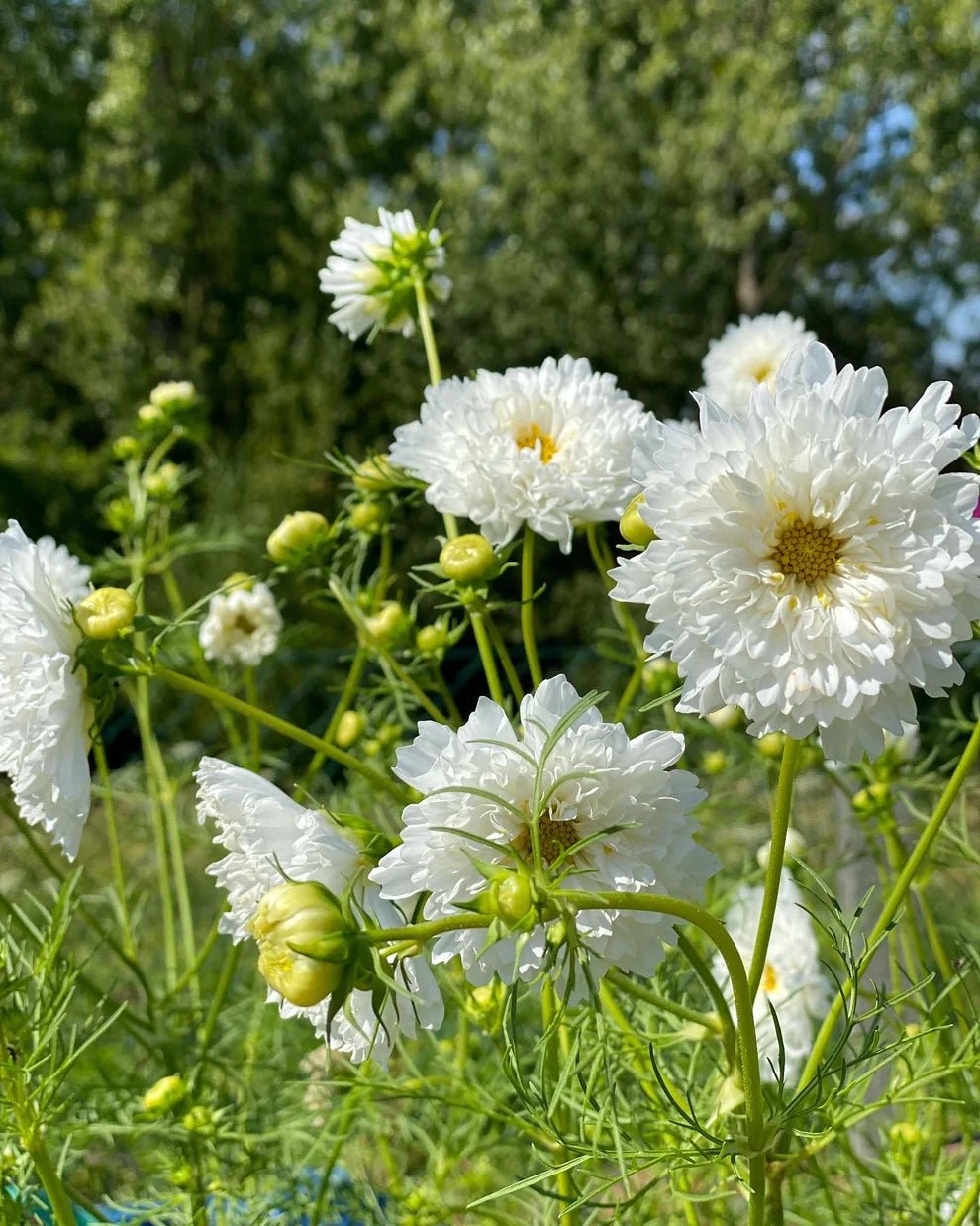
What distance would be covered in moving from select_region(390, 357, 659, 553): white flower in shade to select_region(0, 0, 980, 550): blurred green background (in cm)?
445

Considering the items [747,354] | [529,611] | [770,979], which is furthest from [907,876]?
[747,354]

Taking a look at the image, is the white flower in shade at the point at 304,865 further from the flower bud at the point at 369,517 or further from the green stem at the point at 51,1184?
the flower bud at the point at 369,517

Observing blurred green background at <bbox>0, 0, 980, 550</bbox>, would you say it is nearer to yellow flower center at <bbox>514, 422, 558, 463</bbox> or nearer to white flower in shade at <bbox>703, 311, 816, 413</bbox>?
white flower in shade at <bbox>703, 311, 816, 413</bbox>

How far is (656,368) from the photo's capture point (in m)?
5.69

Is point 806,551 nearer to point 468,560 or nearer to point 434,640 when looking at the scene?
point 468,560

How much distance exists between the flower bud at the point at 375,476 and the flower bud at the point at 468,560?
0.11 m

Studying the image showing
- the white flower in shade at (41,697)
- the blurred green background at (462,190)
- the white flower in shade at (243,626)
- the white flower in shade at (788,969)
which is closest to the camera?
the white flower in shade at (41,697)

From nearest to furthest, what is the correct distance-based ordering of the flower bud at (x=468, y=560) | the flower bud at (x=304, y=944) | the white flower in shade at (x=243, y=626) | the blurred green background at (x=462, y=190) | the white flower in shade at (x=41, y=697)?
the flower bud at (x=304, y=944)
the white flower in shade at (x=41, y=697)
the flower bud at (x=468, y=560)
the white flower in shade at (x=243, y=626)
the blurred green background at (x=462, y=190)

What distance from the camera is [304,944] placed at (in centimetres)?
36

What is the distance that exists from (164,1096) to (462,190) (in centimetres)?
528

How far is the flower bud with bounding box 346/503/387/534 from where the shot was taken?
0.70 meters

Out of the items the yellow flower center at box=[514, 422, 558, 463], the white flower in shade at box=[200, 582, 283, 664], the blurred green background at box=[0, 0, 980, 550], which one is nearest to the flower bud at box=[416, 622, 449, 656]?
the yellow flower center at box=[514, 422, 558, 463]

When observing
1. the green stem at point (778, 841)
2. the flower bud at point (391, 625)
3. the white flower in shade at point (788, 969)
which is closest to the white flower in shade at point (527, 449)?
the flower bud at point (391, 625)

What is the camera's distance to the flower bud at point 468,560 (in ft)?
1.86
